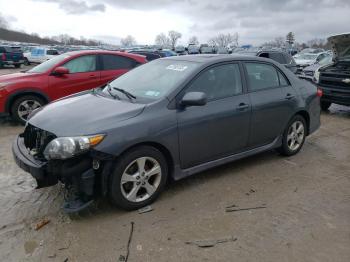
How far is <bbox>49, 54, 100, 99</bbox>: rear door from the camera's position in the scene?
7.01 m

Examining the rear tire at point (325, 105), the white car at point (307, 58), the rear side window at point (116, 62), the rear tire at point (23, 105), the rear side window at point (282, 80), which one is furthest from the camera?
the white car at point (307, 58)

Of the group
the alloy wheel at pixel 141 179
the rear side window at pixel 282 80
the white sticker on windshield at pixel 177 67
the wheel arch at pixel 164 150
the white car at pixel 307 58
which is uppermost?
the white car at pixel 307 58

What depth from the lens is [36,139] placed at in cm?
353

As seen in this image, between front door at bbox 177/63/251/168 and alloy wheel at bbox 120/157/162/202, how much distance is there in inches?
14.8

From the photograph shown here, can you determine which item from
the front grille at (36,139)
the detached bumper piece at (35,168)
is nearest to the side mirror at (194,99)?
the front grille at (36,139)

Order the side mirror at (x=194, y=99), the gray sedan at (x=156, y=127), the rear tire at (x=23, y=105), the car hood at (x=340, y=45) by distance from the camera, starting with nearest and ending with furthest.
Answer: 1. the gray sedan at (x=156, y=127)
2. the side mirror at (x=194, y=99)
3. the rear tire at (x=23, y=105)
4. the car hood at (x=340, y=45)

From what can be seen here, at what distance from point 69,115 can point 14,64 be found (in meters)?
23.7

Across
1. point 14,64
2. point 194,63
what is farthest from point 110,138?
point 14,64

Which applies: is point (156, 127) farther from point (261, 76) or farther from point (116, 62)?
point (116, 62)

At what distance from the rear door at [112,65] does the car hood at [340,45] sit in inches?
213

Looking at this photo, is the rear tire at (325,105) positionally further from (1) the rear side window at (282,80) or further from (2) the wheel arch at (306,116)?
(1) the rear side window at (282,80)

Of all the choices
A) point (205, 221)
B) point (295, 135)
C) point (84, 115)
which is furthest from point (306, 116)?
point (84, 115)

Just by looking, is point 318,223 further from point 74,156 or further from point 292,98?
point 74,156

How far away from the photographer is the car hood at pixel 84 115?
3199 mm
